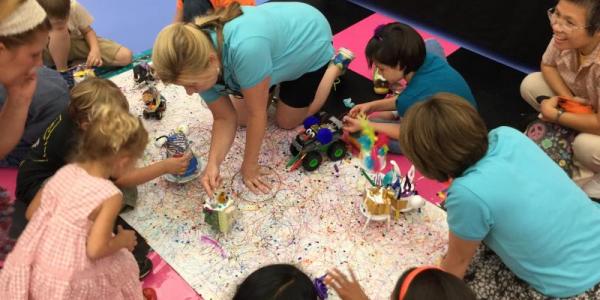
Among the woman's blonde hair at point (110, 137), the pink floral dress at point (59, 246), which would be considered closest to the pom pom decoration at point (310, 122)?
the woman's blonde hair at point (110, 137)

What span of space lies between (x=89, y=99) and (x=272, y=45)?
26.3 inches

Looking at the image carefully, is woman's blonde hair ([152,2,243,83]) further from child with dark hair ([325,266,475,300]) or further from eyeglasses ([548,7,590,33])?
eyeglasses ([548,7,590,33])

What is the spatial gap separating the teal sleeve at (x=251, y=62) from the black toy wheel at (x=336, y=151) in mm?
416

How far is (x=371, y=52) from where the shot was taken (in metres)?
1.78

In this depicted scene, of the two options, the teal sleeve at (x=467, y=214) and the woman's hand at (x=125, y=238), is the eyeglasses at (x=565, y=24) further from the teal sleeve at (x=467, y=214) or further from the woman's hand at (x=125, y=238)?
the woman's hand at (x=125, y=238)

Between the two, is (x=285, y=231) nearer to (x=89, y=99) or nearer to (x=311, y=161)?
(x=311, y=161)

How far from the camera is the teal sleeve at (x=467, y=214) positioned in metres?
1.15

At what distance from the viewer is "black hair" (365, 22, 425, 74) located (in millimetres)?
1724

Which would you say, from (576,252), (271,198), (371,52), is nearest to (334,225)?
(271,198)

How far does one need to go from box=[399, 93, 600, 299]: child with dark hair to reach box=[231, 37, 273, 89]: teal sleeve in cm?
61

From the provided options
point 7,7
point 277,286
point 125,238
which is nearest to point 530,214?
point 277,286

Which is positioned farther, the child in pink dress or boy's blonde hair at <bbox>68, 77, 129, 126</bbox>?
boy's blonde hair at <bbox>68, 77, 129, 126</bbox>

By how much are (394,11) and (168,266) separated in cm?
202

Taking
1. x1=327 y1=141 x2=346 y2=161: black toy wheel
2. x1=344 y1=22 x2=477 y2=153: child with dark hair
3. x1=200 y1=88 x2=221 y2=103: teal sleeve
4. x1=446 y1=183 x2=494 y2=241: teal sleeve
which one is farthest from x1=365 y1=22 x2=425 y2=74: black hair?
x1=446 y1=183 x2=494 y2=241: teal sleeve
